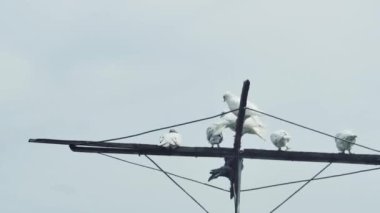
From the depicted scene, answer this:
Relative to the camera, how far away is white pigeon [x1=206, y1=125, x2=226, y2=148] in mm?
16453

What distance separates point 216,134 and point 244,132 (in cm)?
61

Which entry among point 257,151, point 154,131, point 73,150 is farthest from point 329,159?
point 73,150

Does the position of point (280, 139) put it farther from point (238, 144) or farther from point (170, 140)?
point (170, 140)

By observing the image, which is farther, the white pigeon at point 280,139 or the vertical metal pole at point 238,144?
the white pigeon at point 280,139

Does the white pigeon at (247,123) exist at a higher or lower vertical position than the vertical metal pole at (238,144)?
higher

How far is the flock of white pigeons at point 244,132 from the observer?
1627cm

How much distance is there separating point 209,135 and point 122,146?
1.91m

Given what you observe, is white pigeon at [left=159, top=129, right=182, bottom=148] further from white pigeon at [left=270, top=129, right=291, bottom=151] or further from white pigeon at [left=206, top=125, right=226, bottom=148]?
white pigeon at [left=270, top=129, right=291, bottom=151]

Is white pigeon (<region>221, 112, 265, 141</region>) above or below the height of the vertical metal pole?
above

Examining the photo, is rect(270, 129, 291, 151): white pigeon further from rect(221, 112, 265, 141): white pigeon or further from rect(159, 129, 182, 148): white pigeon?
rect(159, 129, 182, 148): white pigeon

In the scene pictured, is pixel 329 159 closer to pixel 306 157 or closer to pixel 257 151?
pixel 306 157

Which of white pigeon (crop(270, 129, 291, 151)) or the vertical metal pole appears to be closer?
the vertical metal pole

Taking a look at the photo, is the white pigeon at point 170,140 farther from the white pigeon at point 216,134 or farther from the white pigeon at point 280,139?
the white pigeon at point 280,139

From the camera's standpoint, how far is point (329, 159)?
1645 centimetres
